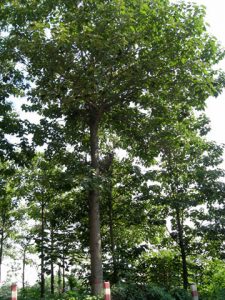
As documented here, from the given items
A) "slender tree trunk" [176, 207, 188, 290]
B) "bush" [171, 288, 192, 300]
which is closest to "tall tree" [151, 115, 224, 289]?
"slender tree trunk" [176, 207, 188, 290]

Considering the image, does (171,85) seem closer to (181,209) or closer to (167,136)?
(167,136)

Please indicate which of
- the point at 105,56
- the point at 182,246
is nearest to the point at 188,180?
the point at 182,246

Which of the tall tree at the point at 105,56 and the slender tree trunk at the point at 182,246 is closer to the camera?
the tall tree at the point at 105,56

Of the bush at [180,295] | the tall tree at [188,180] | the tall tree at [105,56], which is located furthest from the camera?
the tall tree at [188,180]

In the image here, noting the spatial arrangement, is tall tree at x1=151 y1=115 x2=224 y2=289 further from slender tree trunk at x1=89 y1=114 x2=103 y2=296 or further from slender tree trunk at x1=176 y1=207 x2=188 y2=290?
slender tree trunk at x1=89 y1=114 x2=103 y2=296

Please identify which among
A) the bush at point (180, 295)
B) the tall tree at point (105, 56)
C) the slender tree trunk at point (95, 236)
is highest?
the tall tree at point (105, 56)

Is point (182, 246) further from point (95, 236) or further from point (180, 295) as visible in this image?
point (95, 236)

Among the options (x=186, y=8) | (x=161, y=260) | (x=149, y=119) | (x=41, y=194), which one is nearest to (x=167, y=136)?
(x=149, y=119)

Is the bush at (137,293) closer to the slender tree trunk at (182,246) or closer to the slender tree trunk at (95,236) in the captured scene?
the slender tree trunk at (95,236)

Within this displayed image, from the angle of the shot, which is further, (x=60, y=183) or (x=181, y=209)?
(x=181, y=209)

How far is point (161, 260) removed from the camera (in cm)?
1716

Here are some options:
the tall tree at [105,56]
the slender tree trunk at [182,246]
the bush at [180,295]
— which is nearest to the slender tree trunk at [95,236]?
the tall tree at [105,56]

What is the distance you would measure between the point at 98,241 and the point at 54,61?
19.3ft

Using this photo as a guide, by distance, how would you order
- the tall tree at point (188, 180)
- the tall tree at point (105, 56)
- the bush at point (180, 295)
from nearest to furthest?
the tall tree at point (105, 56)
the bush at point (180, 295)
the tall tree at point (188, 180)
